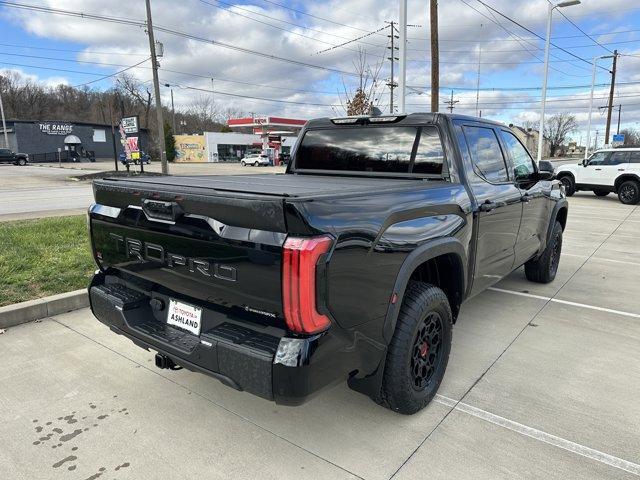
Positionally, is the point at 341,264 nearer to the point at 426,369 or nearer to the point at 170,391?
the point at 426,369

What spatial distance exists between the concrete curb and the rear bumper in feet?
7.65

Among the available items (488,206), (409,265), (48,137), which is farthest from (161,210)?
(48,137)

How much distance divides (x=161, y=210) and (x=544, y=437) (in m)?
2.55

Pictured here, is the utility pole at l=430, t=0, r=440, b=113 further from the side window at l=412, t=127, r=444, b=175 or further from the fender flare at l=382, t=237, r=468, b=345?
the fender flare at l=382, t=237, r=468, b=345

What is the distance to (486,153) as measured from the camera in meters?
4.00

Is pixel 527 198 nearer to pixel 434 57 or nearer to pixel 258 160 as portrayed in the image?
pixel 434 57

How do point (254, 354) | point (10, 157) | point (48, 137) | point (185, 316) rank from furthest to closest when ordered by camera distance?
1. point (48, 137)
2. point (10, 157)
3. point (185, 316)
4. point (254, 354)

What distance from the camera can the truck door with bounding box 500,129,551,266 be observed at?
4.47 meters

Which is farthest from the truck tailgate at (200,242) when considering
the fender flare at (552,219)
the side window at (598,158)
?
the side window at (598,158)

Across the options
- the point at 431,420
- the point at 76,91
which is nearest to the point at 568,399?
the point at 431,420

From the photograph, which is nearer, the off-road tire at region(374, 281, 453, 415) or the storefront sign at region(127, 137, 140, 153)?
the off-road tire at region(374, 281, 453, 415)

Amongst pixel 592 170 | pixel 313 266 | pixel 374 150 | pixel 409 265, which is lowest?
pixel 592 170

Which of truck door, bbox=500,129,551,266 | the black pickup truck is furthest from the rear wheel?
the black pickup truck

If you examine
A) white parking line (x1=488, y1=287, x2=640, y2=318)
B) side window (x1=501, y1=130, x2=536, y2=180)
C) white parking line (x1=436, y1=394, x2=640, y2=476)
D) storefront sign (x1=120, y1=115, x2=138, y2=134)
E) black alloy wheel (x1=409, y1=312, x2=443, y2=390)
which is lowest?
white parking line (x1=488, y1=287, x2=640, y2=318)
